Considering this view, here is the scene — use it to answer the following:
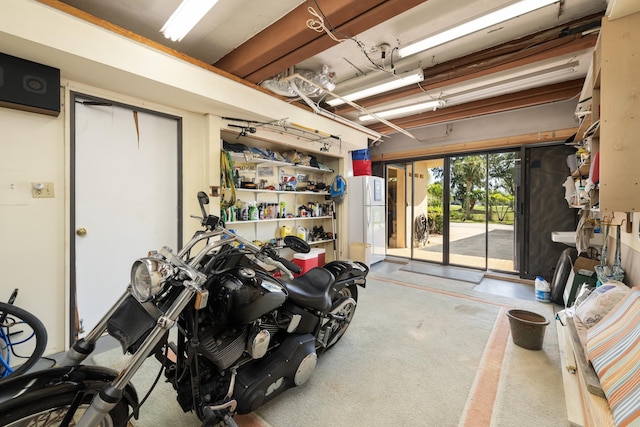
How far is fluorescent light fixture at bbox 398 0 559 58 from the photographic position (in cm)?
201

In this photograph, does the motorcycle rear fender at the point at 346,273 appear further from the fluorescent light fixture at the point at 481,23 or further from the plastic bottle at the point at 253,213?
the fluorescent light fixture at the point at 481,23

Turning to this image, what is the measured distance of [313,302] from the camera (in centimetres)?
187

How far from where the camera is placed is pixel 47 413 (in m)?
1.09

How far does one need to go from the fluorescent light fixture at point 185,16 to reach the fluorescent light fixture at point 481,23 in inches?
67.6

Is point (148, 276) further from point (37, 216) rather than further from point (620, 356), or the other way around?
point (620, 356)

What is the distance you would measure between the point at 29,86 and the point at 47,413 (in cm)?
234

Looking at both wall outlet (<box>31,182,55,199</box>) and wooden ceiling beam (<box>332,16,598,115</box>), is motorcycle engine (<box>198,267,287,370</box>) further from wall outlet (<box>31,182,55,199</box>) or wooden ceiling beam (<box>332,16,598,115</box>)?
wooden ceiling beam (<box>332,16,598,115</box>)

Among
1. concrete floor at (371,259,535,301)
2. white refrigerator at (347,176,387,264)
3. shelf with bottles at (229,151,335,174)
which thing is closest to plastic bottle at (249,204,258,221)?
shelf with bottles at (229,151,335,174)

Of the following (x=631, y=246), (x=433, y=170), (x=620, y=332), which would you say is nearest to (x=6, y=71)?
(x=620, y=332)

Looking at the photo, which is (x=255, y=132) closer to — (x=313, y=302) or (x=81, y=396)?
(x=313, y=302)

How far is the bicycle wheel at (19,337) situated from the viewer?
196 cm

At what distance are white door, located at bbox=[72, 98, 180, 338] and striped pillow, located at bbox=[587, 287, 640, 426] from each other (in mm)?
3620

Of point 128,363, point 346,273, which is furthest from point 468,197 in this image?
point 128,363

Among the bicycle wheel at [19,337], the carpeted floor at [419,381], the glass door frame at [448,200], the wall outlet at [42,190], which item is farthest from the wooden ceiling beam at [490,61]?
the bicycle wheel at [19,337]
